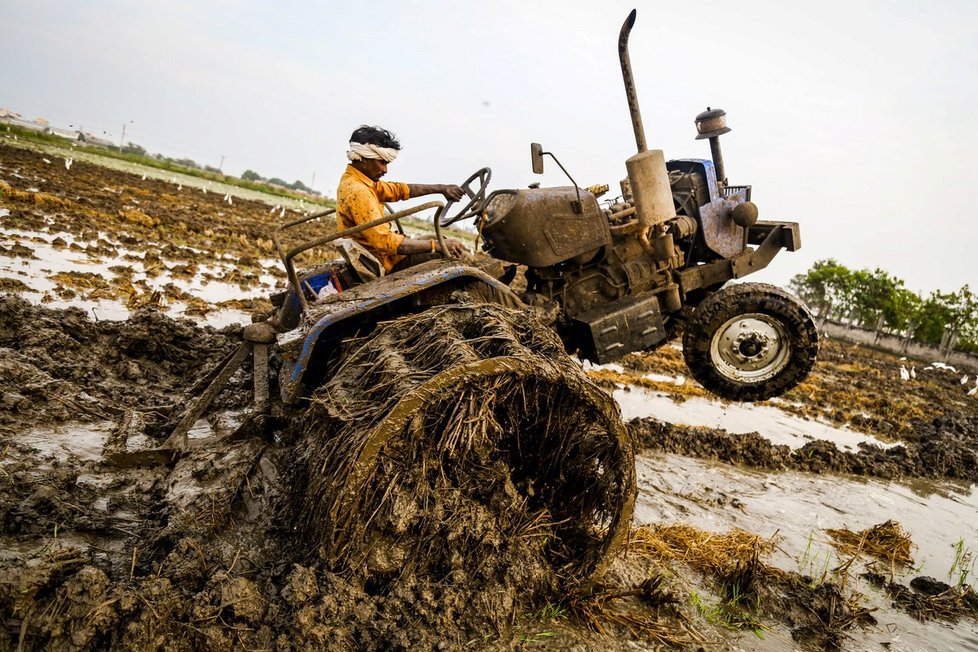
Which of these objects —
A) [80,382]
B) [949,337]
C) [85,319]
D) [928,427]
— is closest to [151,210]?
[85,319]

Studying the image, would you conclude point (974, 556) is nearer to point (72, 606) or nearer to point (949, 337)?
point (72, 606)

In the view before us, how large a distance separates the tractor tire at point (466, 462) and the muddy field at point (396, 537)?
16 mm

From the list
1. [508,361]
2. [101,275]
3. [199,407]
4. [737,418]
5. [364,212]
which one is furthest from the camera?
[101,275]

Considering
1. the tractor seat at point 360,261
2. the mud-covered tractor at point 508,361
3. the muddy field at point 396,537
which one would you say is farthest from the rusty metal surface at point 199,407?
the tractor seat at point 360,261

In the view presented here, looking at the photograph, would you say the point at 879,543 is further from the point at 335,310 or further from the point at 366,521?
the point at 335,310

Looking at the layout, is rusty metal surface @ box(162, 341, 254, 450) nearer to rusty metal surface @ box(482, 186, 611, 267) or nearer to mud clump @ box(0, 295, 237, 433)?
mud clump @ box(0, 295, 237, 433)

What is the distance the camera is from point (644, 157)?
397 centimetres

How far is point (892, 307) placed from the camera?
34.4 m

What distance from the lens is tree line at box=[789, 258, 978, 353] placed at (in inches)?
1256

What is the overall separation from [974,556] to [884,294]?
122ft

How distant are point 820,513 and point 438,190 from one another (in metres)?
3.98

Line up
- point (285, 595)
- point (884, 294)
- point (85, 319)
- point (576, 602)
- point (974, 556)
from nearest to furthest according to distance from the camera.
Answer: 1. point (285, 595)
2. point (576, 602)
3. point (974, 556)
4. point (85, 319)
5. point (884, 294)

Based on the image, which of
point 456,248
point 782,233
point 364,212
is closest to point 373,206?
point 364,212

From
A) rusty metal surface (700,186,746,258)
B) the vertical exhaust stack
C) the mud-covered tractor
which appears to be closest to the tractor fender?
the mud-covered tractor
